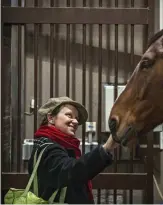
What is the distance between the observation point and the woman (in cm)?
143

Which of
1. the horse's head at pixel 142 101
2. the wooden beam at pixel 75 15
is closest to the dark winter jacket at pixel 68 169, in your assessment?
the horse's head at pixel 142 101

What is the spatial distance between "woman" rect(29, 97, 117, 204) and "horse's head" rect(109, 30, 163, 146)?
72 millimetres

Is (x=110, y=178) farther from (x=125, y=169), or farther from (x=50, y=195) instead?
(x=50, y=195)

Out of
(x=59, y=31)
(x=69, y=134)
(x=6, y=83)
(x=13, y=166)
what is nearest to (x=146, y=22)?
(x=59, y=31)

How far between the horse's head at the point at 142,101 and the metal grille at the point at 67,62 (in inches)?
43.7

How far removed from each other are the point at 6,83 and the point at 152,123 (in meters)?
1.44

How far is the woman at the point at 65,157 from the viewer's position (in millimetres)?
1433

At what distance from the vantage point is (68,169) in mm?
1477

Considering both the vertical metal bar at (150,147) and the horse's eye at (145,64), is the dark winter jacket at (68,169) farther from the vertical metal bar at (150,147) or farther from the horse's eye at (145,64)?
the vertical metal bar at (150,147)

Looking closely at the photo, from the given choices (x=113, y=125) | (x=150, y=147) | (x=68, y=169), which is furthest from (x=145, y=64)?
(x=150, y=147)

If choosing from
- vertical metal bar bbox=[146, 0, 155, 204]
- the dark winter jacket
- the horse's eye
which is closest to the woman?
the dark winter jacket

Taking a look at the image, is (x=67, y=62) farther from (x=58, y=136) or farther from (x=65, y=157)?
(x=65, y=157)

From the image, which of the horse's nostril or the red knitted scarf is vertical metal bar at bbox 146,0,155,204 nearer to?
the red knitted scarf

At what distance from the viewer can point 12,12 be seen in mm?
2496
